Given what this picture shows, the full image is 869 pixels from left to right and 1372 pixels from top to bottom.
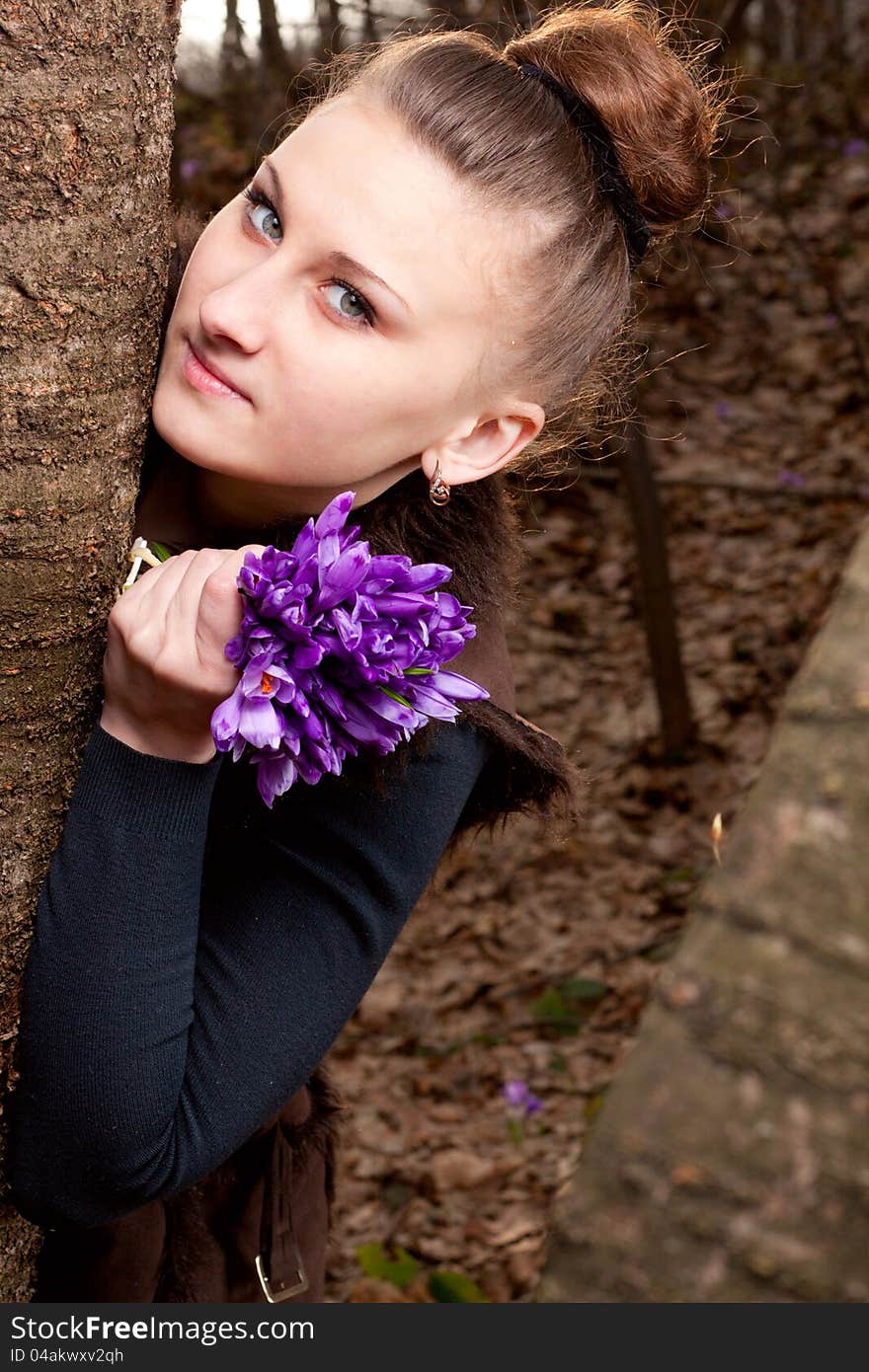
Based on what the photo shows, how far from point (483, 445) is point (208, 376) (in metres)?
0.41

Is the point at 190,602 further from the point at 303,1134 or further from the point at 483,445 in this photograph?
the point at 303,1134

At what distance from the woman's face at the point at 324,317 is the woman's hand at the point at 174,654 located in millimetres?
200

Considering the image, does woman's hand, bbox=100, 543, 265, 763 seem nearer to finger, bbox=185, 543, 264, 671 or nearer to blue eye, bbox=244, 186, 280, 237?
finger, bbox=185, 543, 264, 671

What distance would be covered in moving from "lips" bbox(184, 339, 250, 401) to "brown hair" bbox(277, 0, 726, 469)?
0.35 m

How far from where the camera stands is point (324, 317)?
4.45ft

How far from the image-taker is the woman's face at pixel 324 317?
1338 millimetres

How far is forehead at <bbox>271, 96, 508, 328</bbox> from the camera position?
1.37 metres

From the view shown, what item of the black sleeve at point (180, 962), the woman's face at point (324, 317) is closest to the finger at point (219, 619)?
the black sleeve at point (180, 962)

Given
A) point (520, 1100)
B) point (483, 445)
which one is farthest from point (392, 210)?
point (520, 1100)

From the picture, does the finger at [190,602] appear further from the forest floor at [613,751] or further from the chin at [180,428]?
the forest floor at [613,751]

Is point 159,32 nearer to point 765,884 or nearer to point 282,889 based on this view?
point 282,889

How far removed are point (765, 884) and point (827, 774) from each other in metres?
0.06

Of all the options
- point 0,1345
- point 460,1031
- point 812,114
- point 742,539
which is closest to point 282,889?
point 0,1345

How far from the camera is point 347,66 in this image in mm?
1785
